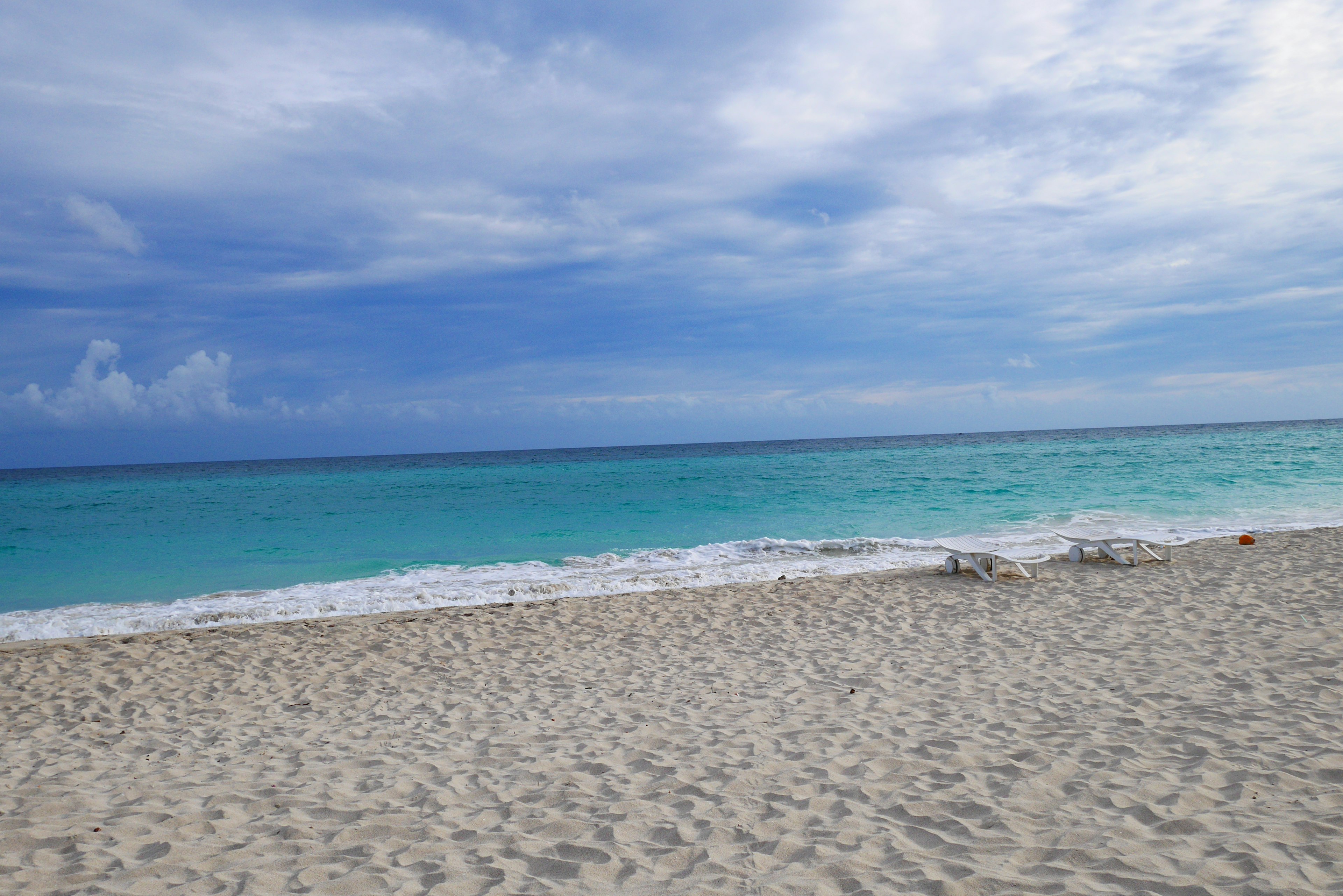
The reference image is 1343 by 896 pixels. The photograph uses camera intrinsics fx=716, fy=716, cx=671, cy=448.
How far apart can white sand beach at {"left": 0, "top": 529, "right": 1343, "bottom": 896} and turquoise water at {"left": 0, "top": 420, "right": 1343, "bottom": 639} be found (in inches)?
149

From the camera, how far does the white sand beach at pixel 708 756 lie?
3344mm

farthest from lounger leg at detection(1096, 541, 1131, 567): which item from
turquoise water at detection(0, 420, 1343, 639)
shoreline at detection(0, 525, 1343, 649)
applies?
turquoise water at detection(0, 420, 1343, 639)

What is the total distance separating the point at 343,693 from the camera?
659 cm

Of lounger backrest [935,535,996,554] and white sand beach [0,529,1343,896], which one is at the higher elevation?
lounger backrest [935,535,996,554]

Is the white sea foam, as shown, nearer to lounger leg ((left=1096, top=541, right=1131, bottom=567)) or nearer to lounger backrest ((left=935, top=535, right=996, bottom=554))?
lounger backrest ((left=935, top=535, right=996, bottom=554))

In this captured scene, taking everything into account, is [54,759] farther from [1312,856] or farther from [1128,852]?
[1312,856]

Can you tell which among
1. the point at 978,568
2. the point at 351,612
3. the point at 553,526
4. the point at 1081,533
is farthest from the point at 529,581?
the point at 1081,533

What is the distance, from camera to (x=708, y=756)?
15.3ft

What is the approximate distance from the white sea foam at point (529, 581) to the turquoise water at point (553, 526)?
0.06 meters

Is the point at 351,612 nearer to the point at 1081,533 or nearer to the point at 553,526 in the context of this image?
the point at 553,526

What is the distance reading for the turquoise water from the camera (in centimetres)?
1226

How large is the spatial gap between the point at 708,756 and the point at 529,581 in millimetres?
8288

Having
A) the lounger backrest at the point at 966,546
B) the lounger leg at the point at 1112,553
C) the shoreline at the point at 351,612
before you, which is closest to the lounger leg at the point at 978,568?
the lounger backrest at the point at 966,546

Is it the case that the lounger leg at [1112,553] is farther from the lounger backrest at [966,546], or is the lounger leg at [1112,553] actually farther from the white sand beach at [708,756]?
the white sand beach at [708,756]
